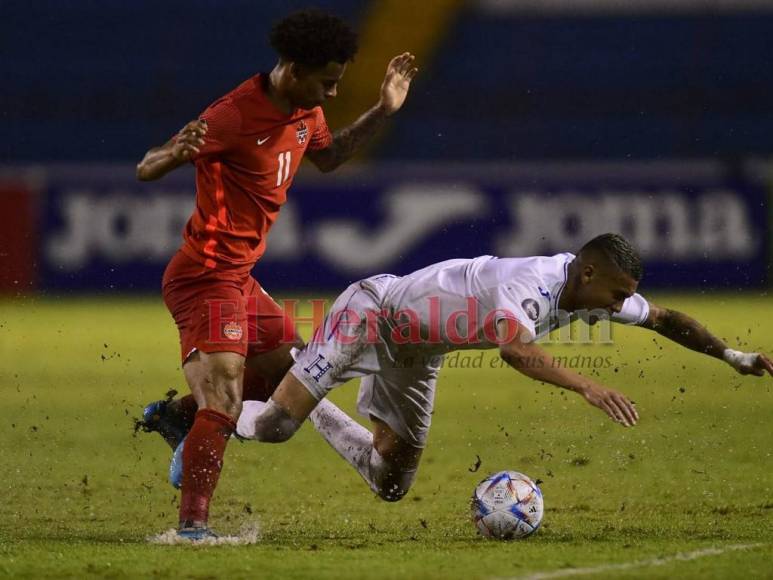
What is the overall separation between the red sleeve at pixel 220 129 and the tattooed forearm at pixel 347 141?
0.77 m

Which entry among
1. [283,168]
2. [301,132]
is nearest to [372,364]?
[283,168]

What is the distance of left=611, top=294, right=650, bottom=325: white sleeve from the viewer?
5.86m

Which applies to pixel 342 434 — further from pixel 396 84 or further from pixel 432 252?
pixel 432 252

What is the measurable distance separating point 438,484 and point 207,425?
72.5 inches

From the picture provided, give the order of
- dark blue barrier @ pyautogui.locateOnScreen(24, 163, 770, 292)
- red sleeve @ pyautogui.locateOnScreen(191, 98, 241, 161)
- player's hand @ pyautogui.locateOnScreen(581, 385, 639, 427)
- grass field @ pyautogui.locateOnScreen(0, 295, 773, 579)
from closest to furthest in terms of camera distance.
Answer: player's hand @ pyautogui.locateOnScreen(581, 385, 639, 427) < grass field @ pyautogui.locateOnScreen(0, 295, 773, 579) < red sleeve @ pyautogui.locateOnScreen(191, 98, 241, 161) < dark blue barrier @ pyautogui.locateOnScreen(24, 163, 770, 292)

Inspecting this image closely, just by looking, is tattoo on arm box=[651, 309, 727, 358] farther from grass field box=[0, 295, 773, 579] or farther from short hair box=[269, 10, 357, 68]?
short hair box=[269, 10, 357, 68]

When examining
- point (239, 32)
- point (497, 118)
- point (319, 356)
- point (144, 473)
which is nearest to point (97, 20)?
point (239, 32)

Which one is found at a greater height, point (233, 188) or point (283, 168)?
point (283, 168)

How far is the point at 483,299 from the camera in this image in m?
5.56

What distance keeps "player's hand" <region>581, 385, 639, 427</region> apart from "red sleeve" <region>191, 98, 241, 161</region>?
1952 millimetres

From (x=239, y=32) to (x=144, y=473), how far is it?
1152 centimetres

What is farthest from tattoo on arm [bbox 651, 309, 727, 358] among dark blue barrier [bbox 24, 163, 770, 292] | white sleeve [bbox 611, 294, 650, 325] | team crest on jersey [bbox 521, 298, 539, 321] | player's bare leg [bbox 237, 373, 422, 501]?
dark blue barrier [bbox 24, 163, 770, 292]

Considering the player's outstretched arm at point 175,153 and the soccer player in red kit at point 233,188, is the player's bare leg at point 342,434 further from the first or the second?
the player's outstretched arm at point 175,153

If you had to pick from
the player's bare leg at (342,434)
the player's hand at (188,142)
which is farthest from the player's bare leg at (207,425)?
the player's hand at (188,142)
